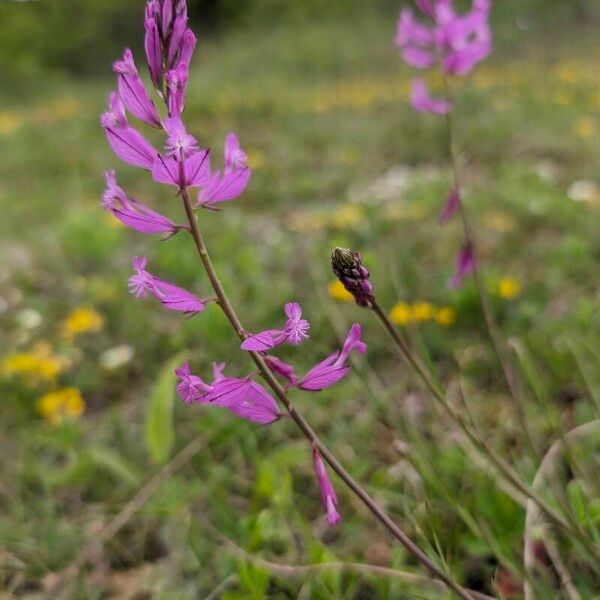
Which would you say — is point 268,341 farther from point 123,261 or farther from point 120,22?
point 120,22

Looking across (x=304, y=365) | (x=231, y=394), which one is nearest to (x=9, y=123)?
(x=304, y=365)

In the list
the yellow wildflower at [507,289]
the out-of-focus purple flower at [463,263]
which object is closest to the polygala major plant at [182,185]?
the out-of-focus purple flower at [463,263]

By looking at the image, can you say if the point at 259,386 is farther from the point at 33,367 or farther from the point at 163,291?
the point at 33,367

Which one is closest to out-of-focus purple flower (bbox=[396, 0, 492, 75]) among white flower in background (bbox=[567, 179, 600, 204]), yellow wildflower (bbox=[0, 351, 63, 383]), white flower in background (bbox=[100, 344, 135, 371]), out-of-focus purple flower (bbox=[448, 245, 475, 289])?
out-of-focus purple flower (bbox=[448, 245, 475, 289])

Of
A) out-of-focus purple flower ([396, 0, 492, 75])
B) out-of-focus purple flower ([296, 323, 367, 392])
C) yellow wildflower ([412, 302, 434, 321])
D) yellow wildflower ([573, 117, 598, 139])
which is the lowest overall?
yellow wildflower ([412, 302, 434, 321])

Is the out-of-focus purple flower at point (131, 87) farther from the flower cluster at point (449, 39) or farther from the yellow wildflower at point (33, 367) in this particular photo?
the yellow wildflower at point (33, 367)

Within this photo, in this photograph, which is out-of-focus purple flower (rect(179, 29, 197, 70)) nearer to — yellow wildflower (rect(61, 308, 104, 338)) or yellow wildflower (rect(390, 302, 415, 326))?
Answer: yellow wildflower (rect(390, 302, 415, 326))
